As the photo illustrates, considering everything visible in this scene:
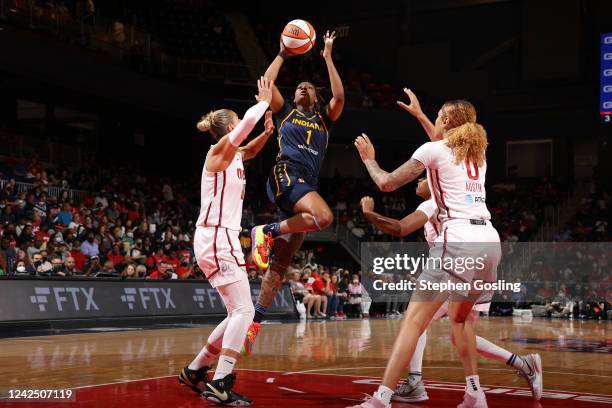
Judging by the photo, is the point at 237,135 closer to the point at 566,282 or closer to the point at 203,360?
the point at 203,360

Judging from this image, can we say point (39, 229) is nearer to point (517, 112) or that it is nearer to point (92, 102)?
point (92, 102)

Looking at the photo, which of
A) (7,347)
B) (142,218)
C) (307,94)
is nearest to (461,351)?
(307,94)

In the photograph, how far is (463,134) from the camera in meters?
4.78

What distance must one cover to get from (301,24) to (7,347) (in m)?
5.62

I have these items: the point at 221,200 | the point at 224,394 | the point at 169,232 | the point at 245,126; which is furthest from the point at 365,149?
the point at 169,232

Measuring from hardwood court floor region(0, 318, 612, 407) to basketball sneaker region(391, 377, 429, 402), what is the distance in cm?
10

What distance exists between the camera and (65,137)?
24.2 metres

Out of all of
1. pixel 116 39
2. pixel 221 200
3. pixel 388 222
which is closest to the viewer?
pixel 388 222

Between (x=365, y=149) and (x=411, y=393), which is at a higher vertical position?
(x=365, y=149)

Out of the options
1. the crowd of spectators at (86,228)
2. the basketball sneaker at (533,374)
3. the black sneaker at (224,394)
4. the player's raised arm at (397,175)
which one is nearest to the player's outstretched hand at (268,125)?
the player's raised arm at (397,175)

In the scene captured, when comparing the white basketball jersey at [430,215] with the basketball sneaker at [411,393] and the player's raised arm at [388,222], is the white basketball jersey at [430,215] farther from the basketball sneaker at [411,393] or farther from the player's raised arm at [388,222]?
the basketball sneaker at [411,393]

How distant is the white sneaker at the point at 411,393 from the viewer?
5.43m

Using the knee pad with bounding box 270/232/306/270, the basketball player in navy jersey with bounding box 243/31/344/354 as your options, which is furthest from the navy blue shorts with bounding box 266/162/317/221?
the knee pad with bounding box 270/232/306/270

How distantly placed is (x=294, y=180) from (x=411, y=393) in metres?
2.00
